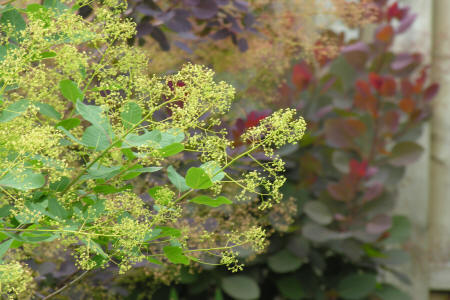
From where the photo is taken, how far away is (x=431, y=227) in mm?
2266

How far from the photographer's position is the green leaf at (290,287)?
1.76m

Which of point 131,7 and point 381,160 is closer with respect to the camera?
point 131,7

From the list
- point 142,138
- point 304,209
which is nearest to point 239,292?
point 304,209

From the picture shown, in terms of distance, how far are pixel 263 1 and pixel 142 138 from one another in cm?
111

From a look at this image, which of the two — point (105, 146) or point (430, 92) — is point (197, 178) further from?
point (430, 92)

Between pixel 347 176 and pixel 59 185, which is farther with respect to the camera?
pixel 347 176

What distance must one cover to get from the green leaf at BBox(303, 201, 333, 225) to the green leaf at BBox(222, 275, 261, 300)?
0.27m

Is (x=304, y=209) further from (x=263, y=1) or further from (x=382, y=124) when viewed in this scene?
(x=263, y=1)

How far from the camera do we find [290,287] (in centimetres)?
178

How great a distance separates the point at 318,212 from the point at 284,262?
0.60ft

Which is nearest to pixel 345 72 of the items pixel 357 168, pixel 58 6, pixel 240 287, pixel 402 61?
pixel 402 61

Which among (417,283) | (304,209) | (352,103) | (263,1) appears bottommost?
(417,283)

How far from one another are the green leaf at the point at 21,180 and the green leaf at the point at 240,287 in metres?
1.15

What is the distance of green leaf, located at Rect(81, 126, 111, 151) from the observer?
539mm
